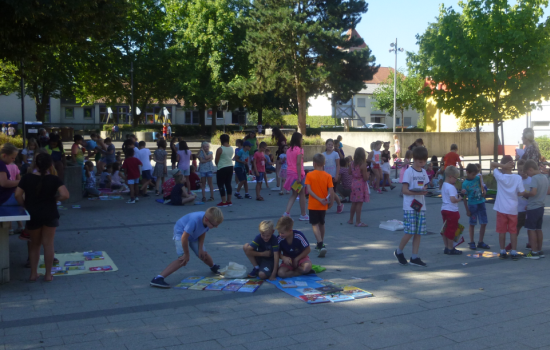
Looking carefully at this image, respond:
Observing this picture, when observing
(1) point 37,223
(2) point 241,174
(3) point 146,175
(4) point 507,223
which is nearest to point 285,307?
(1) point 37,223

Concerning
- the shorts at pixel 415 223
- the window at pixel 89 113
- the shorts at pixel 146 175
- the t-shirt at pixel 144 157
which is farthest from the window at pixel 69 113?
A: the shorts at pixel 415 223

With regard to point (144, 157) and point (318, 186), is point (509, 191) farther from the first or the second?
point (144, 157)

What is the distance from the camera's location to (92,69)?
27125 millimetres

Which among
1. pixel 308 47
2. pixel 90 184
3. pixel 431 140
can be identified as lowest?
pixel 90 184

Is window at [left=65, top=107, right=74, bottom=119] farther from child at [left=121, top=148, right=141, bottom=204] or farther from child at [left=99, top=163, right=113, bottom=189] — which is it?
child at [left=121, top=148, right=141, bottom=204]

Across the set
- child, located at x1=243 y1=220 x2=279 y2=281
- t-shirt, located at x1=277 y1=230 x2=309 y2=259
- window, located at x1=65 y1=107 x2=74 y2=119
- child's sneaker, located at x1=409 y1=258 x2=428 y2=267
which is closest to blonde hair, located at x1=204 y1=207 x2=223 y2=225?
child, located at x1=243 y1=220 x2=279 y2=281

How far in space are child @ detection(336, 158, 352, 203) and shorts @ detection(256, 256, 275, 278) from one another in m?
6.30

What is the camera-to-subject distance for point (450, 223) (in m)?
8.08

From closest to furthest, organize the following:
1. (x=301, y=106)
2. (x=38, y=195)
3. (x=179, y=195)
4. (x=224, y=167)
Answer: (x=38, y=195), (x=224, y=167), (x=179, y=195), (x=301, y=106)

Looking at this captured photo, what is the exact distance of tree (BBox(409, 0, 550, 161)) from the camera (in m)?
16.3

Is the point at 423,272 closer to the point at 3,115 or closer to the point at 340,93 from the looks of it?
the point at 340,93

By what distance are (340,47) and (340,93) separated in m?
3.02

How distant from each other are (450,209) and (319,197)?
206 centimetres

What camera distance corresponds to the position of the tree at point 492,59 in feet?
53.4
